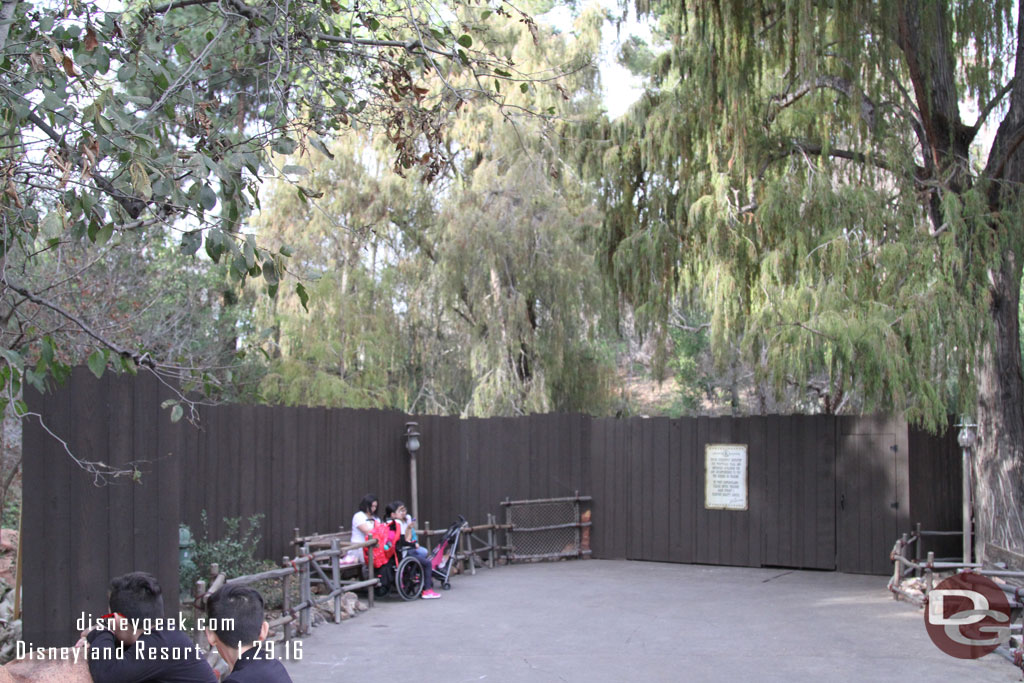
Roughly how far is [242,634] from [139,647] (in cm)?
74

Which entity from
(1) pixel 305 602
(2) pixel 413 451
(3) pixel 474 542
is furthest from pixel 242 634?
(3) pixel 474 542

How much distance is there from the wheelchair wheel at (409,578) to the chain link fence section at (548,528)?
3732 millimetres

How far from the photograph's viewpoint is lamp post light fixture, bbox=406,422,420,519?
1416 centimetres

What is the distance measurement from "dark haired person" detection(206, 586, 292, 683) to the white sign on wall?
12.2 meters

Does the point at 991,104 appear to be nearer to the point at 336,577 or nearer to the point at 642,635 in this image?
the point at 642,635

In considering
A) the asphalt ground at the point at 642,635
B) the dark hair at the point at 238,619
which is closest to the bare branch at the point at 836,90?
the asphalt ground at the point at 642,635

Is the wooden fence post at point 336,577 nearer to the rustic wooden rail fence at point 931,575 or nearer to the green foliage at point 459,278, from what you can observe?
the rustic wooden rail fence at point 931,575

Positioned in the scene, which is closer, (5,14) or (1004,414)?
(5,14)

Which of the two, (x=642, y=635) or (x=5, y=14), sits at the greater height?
(x=5, y=14)

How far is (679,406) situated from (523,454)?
71.3ft

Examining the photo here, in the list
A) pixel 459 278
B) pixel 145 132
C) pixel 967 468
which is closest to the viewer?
pixel 145 132

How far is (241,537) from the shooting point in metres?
11.0

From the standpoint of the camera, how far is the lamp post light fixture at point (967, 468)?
11.9m

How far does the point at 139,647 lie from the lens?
4.39 meters
